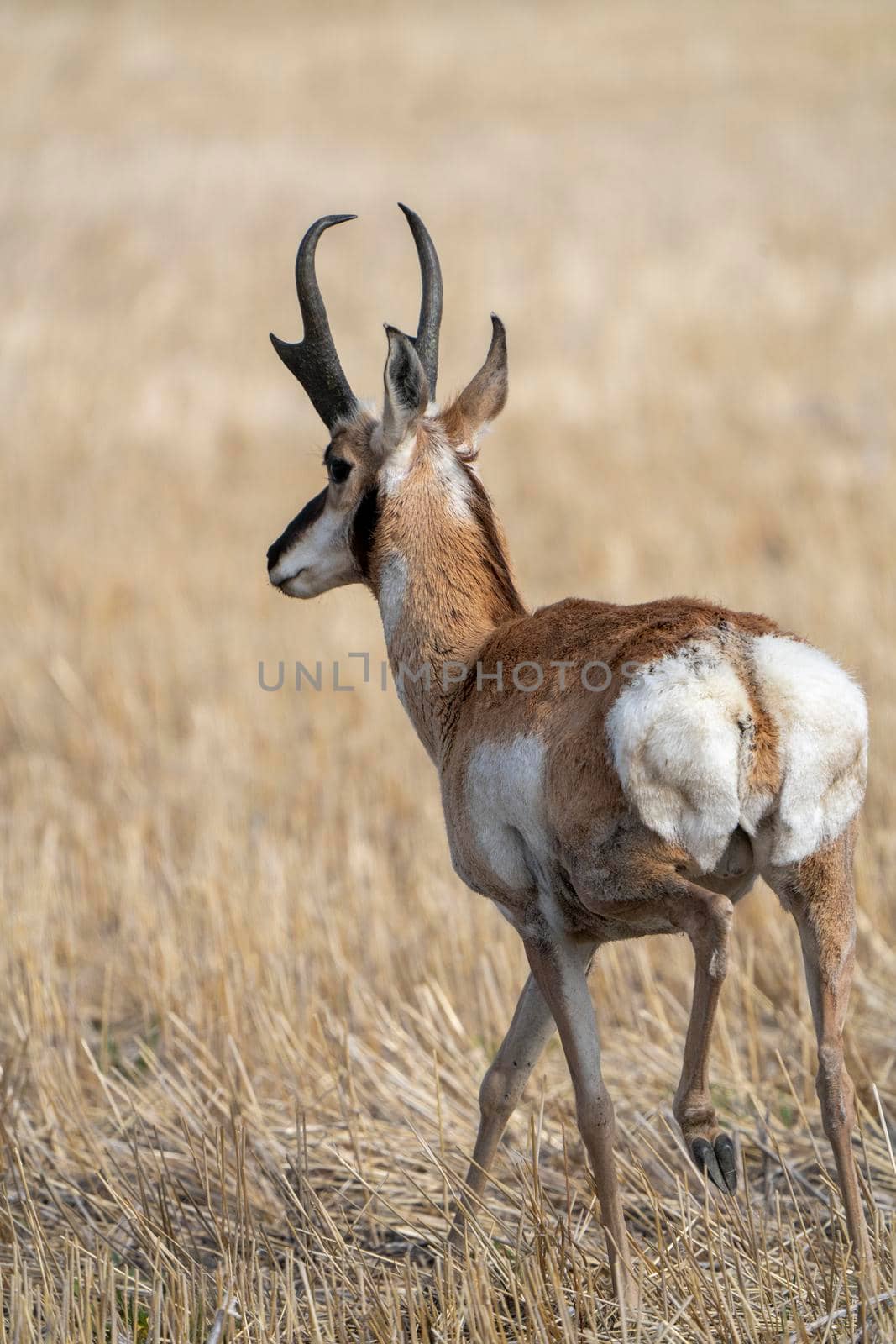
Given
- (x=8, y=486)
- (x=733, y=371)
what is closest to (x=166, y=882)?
(x=8, y=486)

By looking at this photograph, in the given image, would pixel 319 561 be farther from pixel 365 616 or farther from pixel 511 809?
pixel 365 616

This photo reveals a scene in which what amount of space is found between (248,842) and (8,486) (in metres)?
9.47

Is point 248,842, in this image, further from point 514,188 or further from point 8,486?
point 514,188

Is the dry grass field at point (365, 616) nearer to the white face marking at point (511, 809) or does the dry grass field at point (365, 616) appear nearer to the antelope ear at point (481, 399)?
the white face marking at point (511, 809)

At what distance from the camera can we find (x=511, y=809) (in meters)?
3.53

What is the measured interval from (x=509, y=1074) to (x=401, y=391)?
2034 millimetres

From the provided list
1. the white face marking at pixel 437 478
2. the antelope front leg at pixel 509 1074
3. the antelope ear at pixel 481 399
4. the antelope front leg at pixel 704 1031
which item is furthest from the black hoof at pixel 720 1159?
the antelope ear at pixel 481 399

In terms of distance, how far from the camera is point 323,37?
36812 mm

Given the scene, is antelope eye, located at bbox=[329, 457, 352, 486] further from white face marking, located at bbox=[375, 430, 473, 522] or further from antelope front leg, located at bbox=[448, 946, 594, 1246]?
antelope front leg, located at bbox=[448, 946, 594, 1246]

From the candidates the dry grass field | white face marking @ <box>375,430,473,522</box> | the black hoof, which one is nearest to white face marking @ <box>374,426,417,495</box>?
white face marking @ <box>375,430,473,522</box>

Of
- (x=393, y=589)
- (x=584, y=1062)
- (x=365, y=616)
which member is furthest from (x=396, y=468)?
(x=365, y=616)

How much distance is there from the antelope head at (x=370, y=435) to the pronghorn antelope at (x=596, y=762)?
11 millimetres

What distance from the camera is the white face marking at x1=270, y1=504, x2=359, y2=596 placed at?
4523mm

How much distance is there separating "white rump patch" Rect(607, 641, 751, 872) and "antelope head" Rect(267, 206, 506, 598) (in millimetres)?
1243
